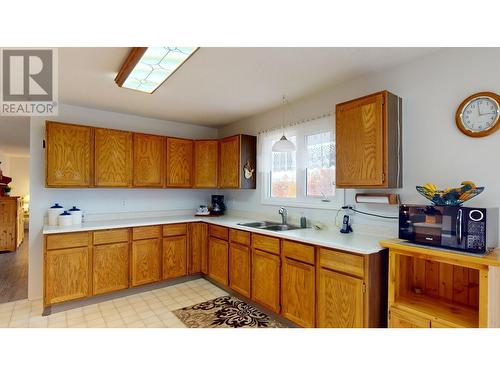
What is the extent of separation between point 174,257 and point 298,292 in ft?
6.00

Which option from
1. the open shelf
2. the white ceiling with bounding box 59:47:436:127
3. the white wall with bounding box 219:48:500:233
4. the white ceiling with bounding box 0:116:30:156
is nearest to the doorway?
the white ceiling with bounding box 0:116:30:156

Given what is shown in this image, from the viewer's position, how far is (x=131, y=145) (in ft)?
11.3

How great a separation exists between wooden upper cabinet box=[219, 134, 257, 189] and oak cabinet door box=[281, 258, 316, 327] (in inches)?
59.9

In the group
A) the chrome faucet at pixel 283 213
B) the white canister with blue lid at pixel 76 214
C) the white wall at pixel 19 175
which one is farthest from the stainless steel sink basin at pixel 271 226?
the white wall at pixel 19 175

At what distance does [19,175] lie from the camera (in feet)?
29.2

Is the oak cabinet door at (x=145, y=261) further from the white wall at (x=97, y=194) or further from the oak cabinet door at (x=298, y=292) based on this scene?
the oak cabinet door at (x=298, y=292)

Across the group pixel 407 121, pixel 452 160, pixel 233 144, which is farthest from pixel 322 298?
pixel 233 144

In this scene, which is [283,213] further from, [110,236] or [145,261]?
[110,236]

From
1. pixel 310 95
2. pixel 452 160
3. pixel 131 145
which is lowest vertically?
pixel 452 160

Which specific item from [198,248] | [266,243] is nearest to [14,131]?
[198,248]

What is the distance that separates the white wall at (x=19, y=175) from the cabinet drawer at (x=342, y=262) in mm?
10344
